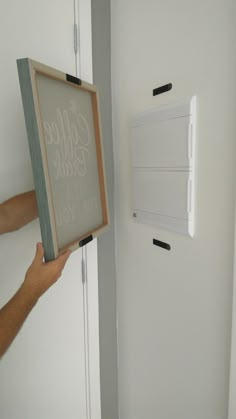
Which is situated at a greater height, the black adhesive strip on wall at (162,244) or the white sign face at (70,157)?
the white sign face at (70,157)

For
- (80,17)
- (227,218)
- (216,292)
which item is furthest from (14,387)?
(80,17)

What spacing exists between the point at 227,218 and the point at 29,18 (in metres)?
0.90

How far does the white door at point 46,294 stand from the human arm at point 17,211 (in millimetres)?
49

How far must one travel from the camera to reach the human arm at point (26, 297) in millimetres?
668

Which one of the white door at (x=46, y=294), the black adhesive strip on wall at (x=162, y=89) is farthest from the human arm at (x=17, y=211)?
the black adhesive strip on wall at (x=162, y=89)

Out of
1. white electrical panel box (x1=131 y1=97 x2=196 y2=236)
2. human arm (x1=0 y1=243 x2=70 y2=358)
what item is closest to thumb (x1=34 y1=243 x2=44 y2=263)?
human arm (x1=0 y1=243 x2=70 y2=358)

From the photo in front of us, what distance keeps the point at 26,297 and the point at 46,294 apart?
0.39 metres

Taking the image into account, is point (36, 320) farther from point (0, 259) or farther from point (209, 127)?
point (209, 127)

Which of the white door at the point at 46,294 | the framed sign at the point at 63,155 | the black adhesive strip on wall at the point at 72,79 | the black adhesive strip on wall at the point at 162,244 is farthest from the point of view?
the black adhesive strip on wall at the point at 162,244

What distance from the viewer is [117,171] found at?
1.30 meters

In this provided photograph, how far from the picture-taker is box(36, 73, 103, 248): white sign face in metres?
0.72

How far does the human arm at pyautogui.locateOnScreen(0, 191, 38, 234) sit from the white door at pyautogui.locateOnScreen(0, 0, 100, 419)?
49 mm

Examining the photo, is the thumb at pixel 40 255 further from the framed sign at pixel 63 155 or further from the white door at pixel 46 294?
the white door at pixel 46 294

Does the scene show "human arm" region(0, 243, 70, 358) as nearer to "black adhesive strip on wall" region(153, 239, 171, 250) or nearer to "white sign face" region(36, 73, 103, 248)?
"white sign face" region(36, 73, 103, 248)
